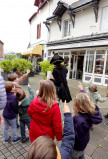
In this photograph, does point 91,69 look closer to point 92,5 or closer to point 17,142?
point 92,5

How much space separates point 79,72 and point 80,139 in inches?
465

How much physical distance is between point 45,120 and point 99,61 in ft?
30.4

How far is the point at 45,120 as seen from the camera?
1776mm

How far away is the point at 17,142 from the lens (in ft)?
9.12

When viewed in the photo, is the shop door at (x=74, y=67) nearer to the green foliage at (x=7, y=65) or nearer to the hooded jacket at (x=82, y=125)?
the green foliage at (x=7, y=65)

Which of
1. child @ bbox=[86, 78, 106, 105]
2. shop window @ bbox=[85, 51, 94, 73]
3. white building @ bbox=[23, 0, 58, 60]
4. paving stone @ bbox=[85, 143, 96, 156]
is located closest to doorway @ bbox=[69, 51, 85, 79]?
shop window @ bbox=[85, 51, 94, 73]

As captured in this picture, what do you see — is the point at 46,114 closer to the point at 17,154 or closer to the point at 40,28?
the point at 17,154

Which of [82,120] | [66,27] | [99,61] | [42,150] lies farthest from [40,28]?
[42,150]

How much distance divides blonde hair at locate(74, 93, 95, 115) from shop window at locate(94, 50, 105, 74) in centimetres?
870

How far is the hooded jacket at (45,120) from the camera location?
1.72 m

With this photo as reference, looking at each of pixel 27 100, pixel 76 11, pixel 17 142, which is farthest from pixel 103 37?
pixel 17 142

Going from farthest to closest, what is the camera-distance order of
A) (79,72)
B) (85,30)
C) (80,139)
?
(79,72) < (85,30) < (80,139)

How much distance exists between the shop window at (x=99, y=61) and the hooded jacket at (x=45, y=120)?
8990 millimetres

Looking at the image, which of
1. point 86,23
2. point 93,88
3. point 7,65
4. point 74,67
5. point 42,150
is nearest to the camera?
point 42,150
